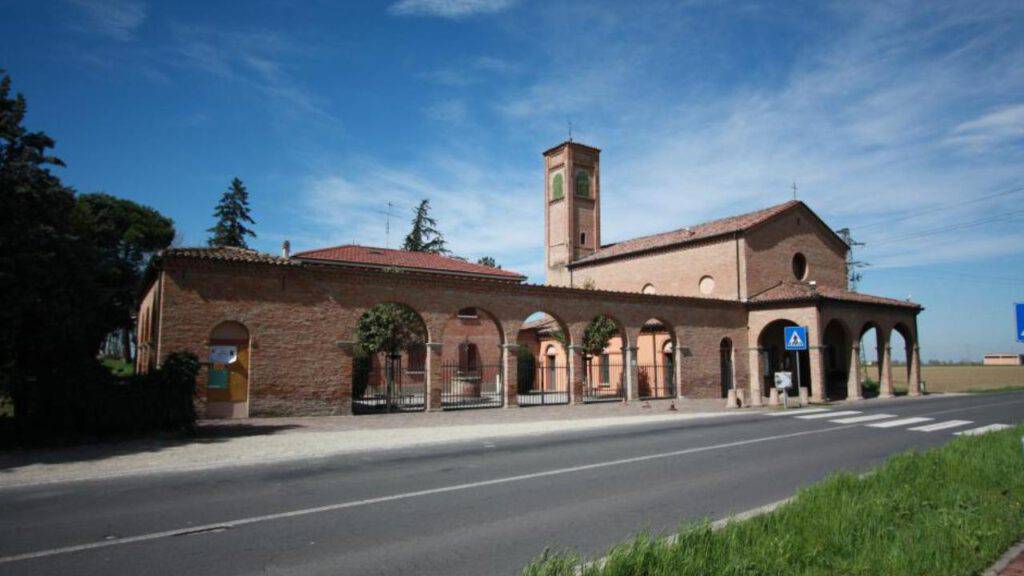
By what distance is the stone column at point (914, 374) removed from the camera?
32.0 meters

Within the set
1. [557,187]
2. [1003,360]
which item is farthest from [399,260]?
[1003,360]

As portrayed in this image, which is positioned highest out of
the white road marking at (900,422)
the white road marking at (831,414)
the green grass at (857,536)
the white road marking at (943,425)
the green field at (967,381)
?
the green grass at (857,536)

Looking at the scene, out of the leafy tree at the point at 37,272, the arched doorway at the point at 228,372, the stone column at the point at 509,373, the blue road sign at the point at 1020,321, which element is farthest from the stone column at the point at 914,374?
the leafy tree at the point at 37,272

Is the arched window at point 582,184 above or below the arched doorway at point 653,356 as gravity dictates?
above

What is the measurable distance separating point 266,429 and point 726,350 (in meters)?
22.1

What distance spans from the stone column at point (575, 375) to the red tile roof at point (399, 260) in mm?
11583

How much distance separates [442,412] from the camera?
20.2 metres

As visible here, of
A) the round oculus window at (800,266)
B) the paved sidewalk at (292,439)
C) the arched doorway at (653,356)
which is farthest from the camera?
the round oculus window at (800,266)

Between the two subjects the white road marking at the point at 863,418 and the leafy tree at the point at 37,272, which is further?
the white road marking at the point at 863,418

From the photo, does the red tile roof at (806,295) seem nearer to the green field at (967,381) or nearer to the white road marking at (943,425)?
the green field at (967,381)

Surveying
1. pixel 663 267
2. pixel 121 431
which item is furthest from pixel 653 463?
pixel 663 267

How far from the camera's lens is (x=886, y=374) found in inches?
1182

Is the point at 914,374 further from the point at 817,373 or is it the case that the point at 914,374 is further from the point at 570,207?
the point at 570,207

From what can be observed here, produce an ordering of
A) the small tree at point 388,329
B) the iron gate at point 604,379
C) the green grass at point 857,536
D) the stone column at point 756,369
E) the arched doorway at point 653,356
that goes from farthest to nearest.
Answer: the iron gate at point 604,379, the arched doorway at point 653,356, the stone column at point 756,369, the small tree at point 388,329, the green grass at point 857,536
